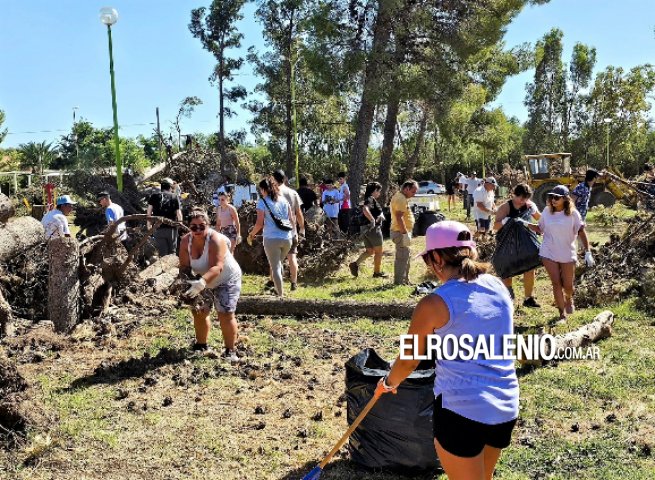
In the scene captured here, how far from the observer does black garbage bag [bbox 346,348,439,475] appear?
4.07m

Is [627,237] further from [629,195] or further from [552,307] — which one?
[629,195]

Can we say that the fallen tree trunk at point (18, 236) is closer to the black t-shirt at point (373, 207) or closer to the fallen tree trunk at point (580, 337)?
the black t-shirt at point (373, 207)

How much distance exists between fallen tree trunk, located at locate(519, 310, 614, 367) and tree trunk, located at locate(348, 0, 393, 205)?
11426 millimetres

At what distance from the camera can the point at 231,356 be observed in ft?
21.6

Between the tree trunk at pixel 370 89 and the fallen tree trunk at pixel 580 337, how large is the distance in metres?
11.4

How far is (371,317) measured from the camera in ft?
28.1

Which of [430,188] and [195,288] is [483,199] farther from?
[430,188]

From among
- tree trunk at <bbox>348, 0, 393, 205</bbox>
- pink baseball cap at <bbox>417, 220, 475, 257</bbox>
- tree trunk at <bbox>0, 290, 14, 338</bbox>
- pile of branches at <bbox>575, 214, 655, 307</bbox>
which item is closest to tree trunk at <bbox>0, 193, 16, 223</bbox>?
tree trunk at <bbox>0, 290, 14, 338</bbox>

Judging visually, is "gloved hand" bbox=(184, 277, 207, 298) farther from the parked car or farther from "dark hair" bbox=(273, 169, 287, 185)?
the parked car

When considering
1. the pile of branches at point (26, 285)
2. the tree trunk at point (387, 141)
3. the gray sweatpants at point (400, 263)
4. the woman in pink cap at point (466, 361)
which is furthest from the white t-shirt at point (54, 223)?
the tree trunk at point (387, 141)

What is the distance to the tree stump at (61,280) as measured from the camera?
7453 millimetres

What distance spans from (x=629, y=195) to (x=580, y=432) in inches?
783

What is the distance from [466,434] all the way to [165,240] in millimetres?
9359

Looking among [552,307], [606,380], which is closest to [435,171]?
[552,307]
